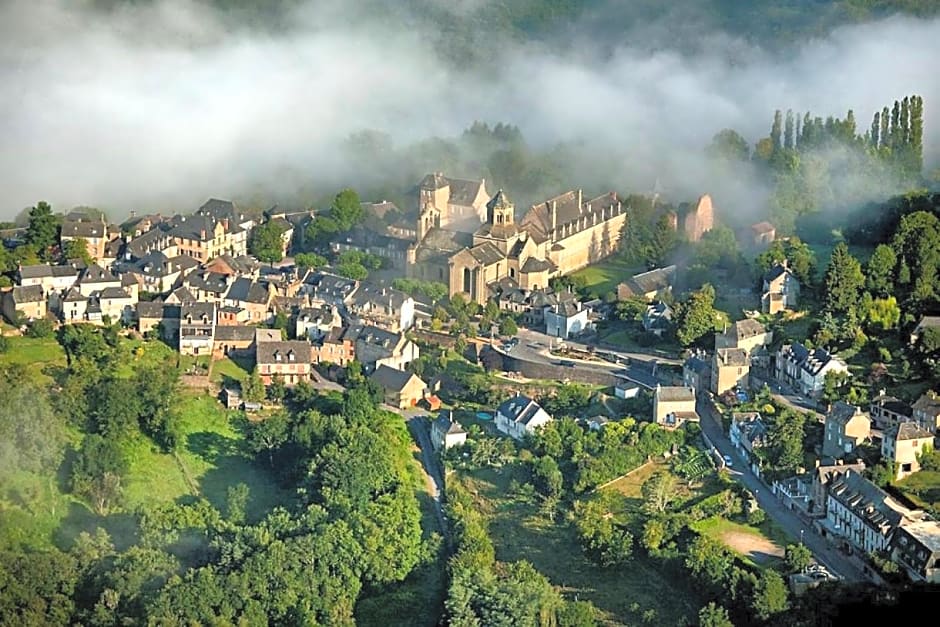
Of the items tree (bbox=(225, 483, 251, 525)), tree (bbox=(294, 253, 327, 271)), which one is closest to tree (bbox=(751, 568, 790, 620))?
tree (bbox=(225, 483, 251, 525))

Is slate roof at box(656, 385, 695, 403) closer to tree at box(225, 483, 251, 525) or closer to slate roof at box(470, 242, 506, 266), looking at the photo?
tree at box(225, 483, 251, 525)

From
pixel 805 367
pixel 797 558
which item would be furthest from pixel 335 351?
pixel 797 558

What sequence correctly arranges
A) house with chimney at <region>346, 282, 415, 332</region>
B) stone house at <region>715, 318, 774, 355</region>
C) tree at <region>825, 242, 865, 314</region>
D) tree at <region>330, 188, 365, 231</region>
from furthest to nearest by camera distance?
tree at <region>330, 188, 365, 231</region>
house with chimney at <region>346, 282, 415, 332</region>
tree at <region>825, 242, 865, 314</region>
stone house at <region>715, 318, 774, 355</region>

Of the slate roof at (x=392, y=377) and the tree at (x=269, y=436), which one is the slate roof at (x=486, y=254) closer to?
the slate roof at (x=392, y=377)

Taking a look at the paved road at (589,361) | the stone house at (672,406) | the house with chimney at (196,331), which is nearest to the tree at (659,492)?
the stone house at (672,406)

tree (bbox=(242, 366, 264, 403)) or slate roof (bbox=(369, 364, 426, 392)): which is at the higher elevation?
slate roof (bbox=(369, 364, 426, 392))

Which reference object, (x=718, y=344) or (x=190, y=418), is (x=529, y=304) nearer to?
(x=718, y=344)

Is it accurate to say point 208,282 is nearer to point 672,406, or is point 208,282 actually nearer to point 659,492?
point 672,406
